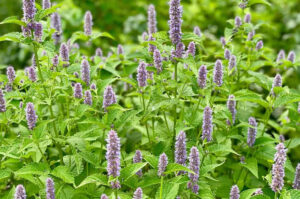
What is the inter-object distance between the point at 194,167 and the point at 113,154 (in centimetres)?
53

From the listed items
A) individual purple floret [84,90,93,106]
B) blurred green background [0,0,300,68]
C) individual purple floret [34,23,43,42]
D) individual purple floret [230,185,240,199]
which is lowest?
individual purple floret [230,185,240,199]

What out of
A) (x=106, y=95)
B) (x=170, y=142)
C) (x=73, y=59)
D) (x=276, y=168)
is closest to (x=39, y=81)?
(x=73, y=59)

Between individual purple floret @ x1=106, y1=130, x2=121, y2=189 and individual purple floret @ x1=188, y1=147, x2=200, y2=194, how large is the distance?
17.8 inches

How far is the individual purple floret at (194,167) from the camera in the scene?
2408 millimetres

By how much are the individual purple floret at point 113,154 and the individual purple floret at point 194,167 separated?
45 centimetres

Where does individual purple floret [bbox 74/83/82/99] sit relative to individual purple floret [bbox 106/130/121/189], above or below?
above

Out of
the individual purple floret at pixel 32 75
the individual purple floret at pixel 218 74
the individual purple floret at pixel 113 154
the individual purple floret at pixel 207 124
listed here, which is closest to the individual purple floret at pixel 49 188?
the individual purple floret at pixel 113 154

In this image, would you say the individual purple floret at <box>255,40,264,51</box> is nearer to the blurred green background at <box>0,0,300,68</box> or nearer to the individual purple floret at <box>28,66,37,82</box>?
the individual purple floret at <box>28,66,37,82</box>

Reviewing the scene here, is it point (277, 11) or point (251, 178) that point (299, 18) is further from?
point (251, 178)

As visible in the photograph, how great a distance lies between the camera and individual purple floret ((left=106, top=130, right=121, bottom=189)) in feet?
6.90

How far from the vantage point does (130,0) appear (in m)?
9.05

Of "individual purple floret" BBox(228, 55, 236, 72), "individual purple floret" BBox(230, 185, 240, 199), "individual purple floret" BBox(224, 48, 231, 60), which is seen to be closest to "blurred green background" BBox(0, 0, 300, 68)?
"individual purple floret" BBox(224, 48, 231, 60)

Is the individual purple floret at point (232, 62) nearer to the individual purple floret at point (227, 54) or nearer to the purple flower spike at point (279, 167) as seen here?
the individual purple floret at point (227, 54)

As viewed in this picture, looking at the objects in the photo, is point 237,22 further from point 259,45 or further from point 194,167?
point 194,167
